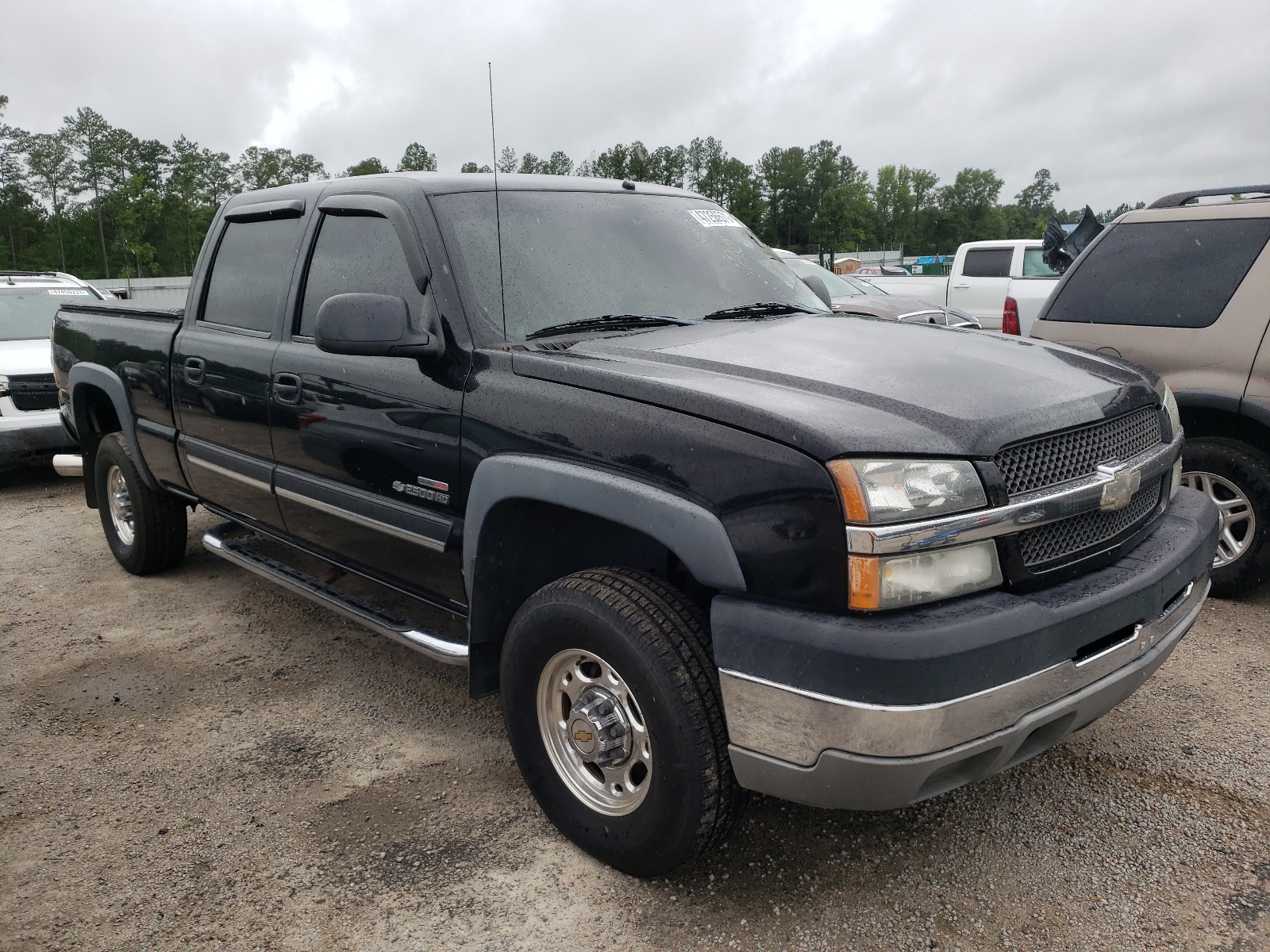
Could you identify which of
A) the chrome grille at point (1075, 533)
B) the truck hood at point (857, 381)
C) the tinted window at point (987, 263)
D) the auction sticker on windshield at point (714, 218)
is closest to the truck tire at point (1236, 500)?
the truck hood at point (857, 381)

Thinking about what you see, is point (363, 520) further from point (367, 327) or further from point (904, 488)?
point (904, 488)

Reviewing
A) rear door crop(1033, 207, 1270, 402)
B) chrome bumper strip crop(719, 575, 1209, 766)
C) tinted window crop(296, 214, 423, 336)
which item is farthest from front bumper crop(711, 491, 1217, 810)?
rear door crop(1033, 207, 1270, 402)

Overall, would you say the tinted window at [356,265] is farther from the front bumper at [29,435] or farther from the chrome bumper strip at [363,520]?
the front bumper at [29,435]

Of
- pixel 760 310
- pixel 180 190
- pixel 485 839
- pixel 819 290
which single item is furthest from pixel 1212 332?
pixel 180 190

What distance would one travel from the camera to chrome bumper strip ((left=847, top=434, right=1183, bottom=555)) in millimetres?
2010

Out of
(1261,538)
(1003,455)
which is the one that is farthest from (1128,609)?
(1261,538)

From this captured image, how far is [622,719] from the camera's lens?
8.16 feet

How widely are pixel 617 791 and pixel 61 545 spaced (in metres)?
5.09

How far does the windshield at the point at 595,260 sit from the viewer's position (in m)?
3.04

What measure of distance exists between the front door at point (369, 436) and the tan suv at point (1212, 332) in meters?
3.44

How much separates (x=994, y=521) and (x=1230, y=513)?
2995mm

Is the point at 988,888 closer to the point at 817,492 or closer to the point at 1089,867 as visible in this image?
the point at 1089,867

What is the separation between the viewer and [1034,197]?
14612cm

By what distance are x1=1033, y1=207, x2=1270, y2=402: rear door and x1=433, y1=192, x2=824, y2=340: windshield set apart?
197 cm
